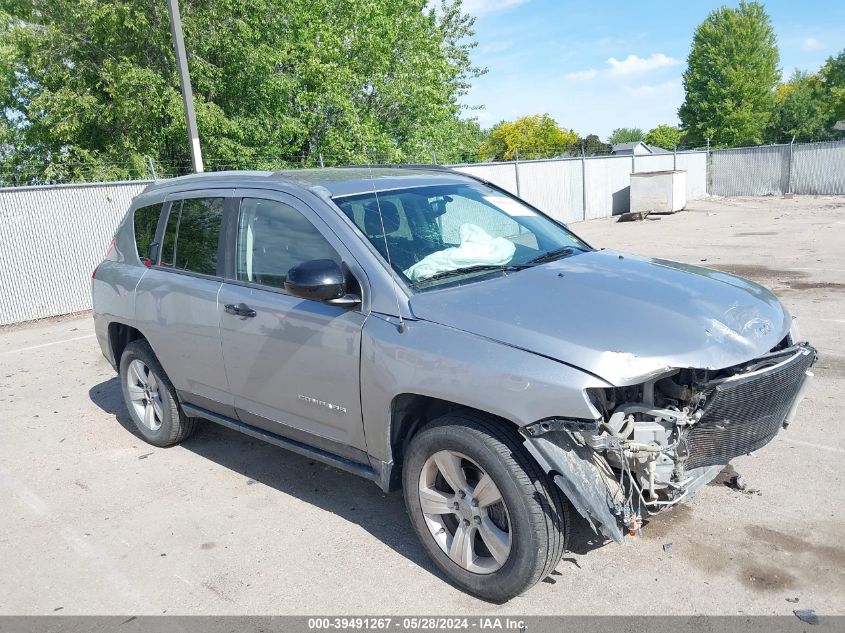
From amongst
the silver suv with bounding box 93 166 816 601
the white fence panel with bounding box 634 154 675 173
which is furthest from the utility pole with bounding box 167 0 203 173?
the white fence panel with bounding box 634 154 675 173

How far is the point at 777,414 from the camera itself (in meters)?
3.23

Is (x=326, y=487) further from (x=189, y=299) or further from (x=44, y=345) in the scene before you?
(x=44, y=345)

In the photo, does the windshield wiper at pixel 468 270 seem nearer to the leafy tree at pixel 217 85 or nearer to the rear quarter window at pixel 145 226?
the rear quarter window at pixel 145 226

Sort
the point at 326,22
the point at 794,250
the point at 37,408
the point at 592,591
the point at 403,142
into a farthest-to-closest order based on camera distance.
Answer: the point at 403,142, the point at 326,22, the point at 794,250, the point at 37,408, the point at 592,591

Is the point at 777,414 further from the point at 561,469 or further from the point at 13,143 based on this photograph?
the point at 13,143

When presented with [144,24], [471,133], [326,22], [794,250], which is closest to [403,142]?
[326,22]

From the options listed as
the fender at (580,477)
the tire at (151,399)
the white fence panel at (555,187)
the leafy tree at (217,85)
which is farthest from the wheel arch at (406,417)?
the white fence panel at (555,187)

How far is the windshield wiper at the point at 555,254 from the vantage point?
3.94 metres

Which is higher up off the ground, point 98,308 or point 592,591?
point 98,308

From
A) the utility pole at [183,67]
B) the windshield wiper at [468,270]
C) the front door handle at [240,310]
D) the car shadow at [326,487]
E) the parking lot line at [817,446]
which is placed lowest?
the car shadow at [326,487]

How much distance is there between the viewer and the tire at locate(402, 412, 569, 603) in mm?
2912

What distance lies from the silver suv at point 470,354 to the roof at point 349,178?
0.08 feet

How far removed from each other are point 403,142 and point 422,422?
21060mm

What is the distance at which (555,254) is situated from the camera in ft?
13.4
